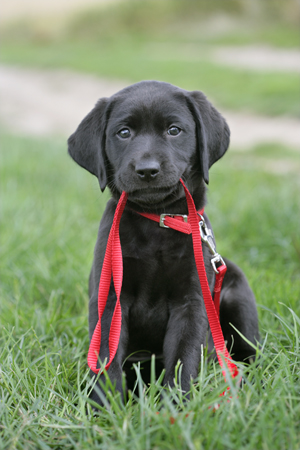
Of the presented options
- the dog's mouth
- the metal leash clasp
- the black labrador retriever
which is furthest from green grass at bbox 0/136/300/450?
the dog's mouth

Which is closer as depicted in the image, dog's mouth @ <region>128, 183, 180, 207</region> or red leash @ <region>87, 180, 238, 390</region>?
red leash @ <region>87, 180, 238, 390</region>

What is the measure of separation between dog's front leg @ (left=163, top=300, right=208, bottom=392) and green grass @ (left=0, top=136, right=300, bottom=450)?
99 mm

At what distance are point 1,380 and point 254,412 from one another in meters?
1.05

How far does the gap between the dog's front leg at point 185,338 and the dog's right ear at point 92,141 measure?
77 centimetres

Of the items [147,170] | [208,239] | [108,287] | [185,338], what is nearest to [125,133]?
[147,170]

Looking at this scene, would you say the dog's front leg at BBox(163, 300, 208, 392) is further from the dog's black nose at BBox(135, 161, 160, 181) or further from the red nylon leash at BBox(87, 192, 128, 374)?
the dog's black nose at BBox(135, 161, 160, 181)

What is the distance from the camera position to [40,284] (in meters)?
3.24

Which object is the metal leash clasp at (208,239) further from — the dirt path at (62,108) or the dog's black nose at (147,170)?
the dirt path at (62,108)

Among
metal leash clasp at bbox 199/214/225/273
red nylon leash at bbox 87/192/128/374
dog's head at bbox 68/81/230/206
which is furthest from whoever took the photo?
metal leash clasp at bbox 199/214/225/273

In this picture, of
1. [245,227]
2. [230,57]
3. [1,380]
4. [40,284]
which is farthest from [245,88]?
[1,380]

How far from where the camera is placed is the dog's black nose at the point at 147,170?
198cm

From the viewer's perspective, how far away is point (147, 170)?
1981mm

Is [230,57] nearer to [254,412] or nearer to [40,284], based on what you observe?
[40,284]

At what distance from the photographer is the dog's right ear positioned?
7.58 ft
